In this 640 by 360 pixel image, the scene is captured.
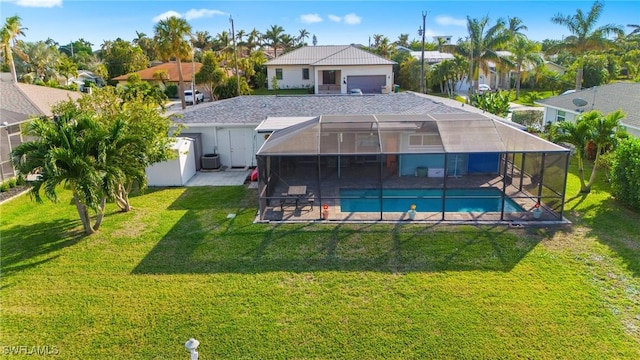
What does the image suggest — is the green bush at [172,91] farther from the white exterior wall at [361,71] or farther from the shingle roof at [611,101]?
the shingle roof at [611,101]

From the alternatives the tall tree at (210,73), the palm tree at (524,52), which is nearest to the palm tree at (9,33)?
the tall tree at (210,73)

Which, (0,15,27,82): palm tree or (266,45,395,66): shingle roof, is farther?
(266,45,395,66): shingle roof

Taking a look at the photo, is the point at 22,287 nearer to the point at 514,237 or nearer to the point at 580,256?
the point at 514,237

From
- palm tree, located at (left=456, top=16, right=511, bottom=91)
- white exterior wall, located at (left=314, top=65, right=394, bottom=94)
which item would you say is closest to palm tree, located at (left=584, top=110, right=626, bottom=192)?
palm tree, located at (left=456, top=16, right=511, bottom=91)

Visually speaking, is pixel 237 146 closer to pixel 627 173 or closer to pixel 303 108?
pixel 303 108

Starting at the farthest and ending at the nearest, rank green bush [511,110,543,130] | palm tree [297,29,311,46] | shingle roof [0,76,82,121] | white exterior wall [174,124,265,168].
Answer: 1. palm tree [297,29,311,46]
2. green bush [511,110,543,130]
3. shingle roof [0,76,82,121]
4. white exterior wall [174,124,265,168]

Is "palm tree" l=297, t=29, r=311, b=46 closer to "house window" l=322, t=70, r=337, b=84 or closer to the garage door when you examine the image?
"house window" l=322, t=70, r=337, b=84

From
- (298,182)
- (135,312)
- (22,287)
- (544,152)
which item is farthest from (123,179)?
(544,152)

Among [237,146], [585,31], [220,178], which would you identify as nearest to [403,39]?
[585,31]
